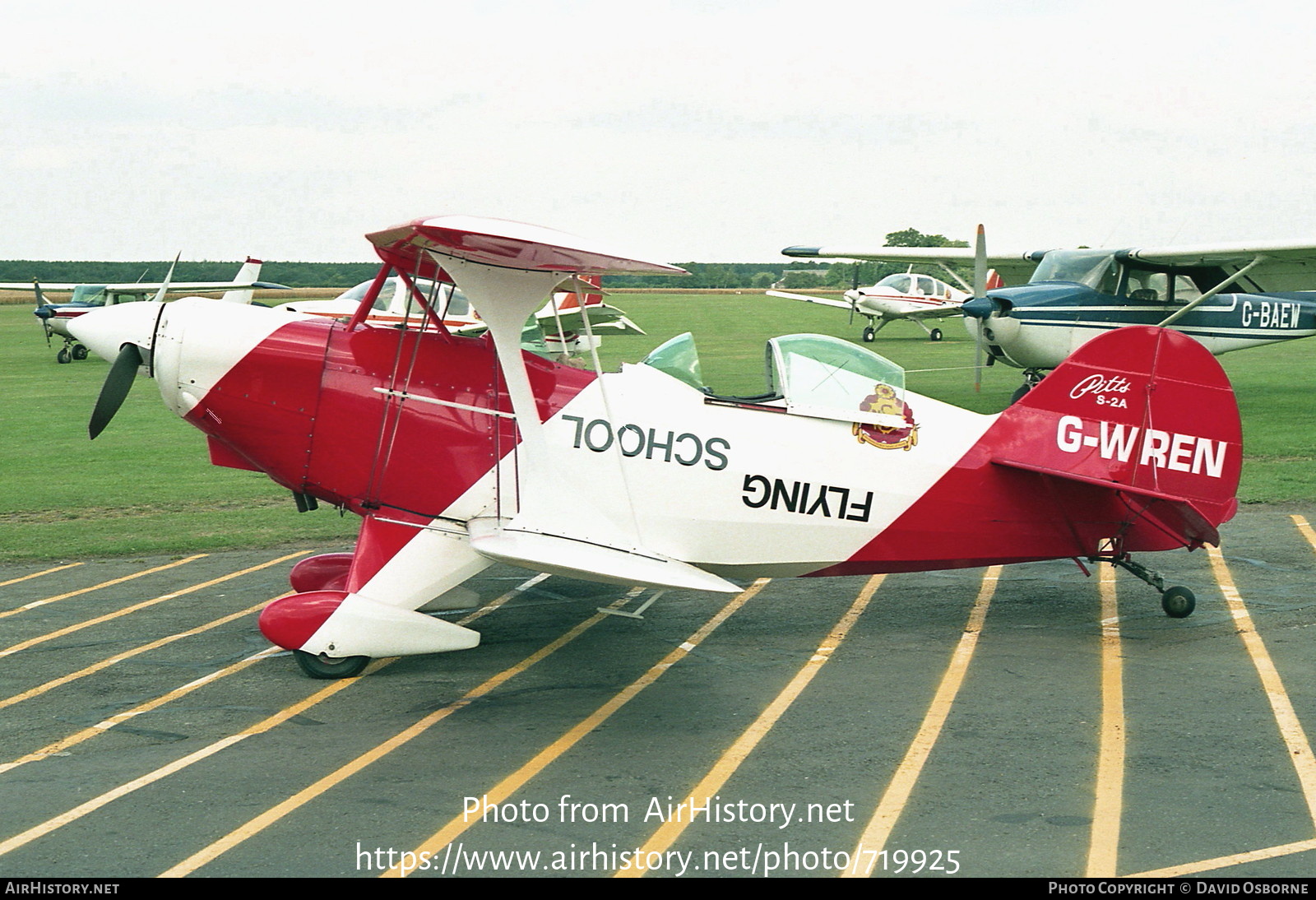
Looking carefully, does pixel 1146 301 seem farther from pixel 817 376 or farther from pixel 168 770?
pixel 168 770

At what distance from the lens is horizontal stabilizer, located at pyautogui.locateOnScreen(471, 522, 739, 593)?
21.5 feet

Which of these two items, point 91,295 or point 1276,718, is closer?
point 1276,718

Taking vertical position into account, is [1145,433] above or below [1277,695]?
above

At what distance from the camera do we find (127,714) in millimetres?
6559

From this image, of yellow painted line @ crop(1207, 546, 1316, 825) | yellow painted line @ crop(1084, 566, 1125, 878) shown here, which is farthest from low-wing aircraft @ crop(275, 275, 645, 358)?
yellow painted line @ crop(1207, 546, 1316, 825)

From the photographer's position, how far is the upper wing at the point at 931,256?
28.0 meters

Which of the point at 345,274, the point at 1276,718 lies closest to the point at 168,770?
the point at 1276,718

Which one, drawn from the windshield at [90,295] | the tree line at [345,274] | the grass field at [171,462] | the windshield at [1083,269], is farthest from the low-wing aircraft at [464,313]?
the tree line at [345,274]

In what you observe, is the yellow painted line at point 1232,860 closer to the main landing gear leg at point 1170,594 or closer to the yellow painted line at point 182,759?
the main landing gear leg at point 1170,594

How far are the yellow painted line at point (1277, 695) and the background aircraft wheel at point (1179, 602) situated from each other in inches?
12.2

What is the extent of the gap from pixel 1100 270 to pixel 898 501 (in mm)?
15856

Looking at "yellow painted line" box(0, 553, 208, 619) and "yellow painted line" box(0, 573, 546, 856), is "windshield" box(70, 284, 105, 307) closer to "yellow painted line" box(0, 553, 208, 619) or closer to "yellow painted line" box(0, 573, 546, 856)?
"yellow painted line" box(0, 553, 208, 619)

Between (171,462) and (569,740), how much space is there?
39.3 feet

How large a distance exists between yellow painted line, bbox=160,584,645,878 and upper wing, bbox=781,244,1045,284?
2170 centimetres
